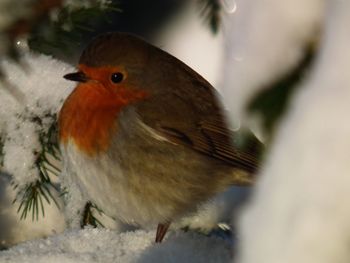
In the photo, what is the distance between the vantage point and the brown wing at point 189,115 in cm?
320

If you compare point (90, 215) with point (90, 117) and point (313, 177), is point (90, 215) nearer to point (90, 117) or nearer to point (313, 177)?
point (90, 117)

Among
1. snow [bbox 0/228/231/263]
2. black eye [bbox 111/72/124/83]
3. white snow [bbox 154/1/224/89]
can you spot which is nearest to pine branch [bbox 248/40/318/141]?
snow [bbox 0/228/231/263]

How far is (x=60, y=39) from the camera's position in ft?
7.48

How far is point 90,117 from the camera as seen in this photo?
3.14m

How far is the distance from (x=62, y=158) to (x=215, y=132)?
610 millimetres

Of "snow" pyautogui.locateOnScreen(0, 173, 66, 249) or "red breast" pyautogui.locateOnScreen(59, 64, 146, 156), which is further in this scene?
"snow" pyautogui.locateOnScreen(0, 173, 66, 249)

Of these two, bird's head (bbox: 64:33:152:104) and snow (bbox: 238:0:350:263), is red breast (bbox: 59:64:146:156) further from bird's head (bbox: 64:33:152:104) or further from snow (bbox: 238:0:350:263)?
snow (bbox: 238:0:350:263)

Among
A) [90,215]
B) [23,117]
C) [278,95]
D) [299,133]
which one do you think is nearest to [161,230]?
[90,215]

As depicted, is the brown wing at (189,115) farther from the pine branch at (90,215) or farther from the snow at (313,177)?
the snow at (313,177)

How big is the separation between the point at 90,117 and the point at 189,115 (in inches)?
16.3

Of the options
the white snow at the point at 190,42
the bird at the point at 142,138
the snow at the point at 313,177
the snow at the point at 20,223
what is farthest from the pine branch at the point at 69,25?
the white snow at the point at 190,42

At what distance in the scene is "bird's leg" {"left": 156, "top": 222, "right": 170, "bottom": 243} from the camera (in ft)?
8.93

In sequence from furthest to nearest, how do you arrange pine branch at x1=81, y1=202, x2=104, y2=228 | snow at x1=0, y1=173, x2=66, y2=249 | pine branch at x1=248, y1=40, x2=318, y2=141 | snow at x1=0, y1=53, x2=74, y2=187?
snow at x1=0, y1=173, x2=66, y2=249 → pine branch at x1=81, y1=202, x2=104, y2=228 → snow at x1=0, y1=53, x2=74, y2=187 → pine branch at x1=248, y1=40, x2=318, y2=141

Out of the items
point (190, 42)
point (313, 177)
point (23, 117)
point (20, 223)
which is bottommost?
point (20, 223)
